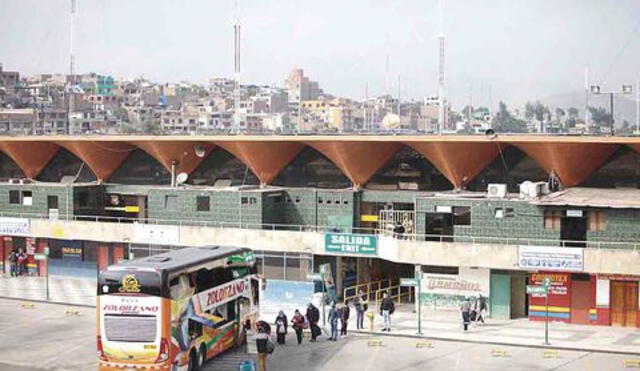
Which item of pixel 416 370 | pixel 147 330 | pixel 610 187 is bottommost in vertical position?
pixel 416 370

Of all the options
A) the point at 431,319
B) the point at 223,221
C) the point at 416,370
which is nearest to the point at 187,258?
the point at 416,370

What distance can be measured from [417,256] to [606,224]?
8.03 metres

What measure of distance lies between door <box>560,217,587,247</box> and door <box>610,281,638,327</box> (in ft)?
8.37

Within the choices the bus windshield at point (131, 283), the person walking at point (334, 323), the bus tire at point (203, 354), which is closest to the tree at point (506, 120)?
the person walking at point (334, 323)

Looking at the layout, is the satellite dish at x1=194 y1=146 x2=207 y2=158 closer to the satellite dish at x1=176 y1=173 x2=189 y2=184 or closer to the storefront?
the satellite dish at x1=176 y1=173 x2=189 y2=184

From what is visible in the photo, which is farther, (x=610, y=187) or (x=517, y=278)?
(x=610, y=187)

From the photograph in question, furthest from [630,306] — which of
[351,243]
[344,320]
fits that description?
[351,243]

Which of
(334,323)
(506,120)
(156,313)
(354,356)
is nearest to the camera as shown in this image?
(156,313)

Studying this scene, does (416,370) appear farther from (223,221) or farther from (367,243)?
(223,221)

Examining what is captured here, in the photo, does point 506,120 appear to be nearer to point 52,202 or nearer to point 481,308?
point 52,202

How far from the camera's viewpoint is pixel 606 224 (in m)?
38.6

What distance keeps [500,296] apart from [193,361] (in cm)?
1641

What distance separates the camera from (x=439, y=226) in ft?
140

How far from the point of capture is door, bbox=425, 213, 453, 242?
4251 centimetres
